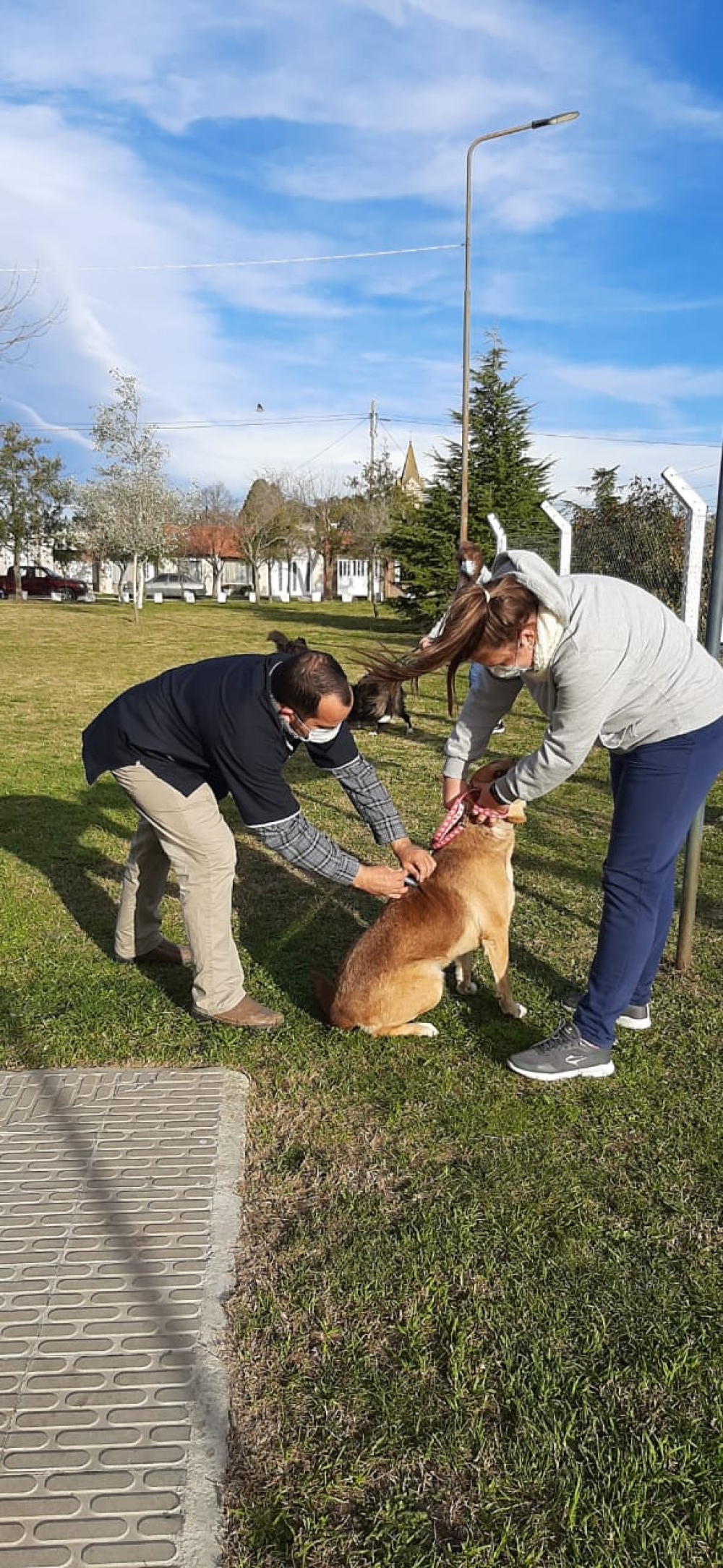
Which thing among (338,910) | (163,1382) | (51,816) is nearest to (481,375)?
(51,816)

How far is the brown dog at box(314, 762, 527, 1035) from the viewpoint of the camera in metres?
3.76

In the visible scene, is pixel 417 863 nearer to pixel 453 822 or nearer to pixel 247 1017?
pixel 453 822

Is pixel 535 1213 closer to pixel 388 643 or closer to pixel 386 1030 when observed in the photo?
pixel 386 1030

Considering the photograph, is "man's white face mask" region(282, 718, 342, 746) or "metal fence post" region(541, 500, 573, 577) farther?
"metal fence post" region(541, 500, 573, 577)

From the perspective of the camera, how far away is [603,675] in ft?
9.97

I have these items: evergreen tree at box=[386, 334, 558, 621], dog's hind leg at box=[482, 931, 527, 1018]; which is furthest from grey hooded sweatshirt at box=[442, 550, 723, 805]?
evergreen tree at box=[386, 334, 558, 621]

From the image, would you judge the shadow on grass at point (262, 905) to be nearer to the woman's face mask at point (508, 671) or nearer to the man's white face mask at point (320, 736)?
the man's white face mask at point (320, 736)

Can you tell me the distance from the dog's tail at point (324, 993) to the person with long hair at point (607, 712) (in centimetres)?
82

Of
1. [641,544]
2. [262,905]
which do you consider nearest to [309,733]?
[262,905]

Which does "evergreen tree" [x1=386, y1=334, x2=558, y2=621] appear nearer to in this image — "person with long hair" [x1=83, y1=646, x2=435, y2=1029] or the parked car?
"person with long hair" [x1=83, y1=646, x2=435, y2=1029]

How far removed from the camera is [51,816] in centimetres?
760

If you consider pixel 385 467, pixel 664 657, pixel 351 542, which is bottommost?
pixel 664 657

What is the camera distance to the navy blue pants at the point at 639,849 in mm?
3322

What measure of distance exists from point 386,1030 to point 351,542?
160ft
